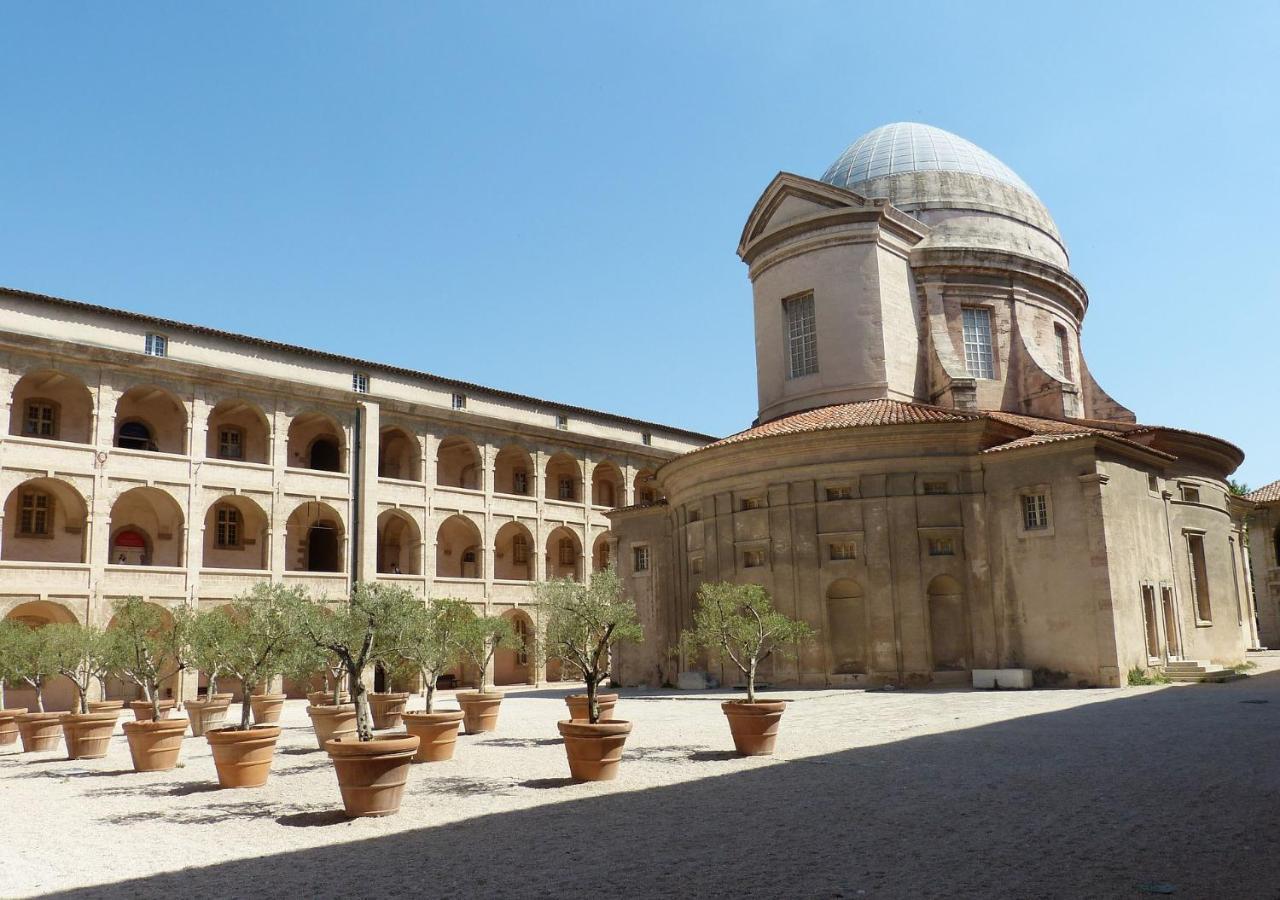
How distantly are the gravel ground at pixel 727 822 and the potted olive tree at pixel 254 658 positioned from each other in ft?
1.32

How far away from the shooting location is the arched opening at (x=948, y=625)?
25.5m

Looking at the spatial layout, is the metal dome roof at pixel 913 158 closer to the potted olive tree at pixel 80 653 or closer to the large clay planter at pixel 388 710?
the large clay planter at pixel 388 710

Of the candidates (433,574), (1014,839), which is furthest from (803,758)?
(433,574)

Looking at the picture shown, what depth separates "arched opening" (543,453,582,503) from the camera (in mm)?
44438

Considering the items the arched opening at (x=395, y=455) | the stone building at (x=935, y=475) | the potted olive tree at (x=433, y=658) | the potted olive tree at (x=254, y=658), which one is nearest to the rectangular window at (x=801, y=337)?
the stone building at (x=935, y=475)

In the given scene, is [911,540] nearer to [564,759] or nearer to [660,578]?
[660,578]

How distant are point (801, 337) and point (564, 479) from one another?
654 inches

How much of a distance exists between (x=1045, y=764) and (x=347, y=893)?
333 inches

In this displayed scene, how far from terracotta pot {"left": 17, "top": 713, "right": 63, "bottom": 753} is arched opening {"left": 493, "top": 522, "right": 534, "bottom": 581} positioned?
24.2 m

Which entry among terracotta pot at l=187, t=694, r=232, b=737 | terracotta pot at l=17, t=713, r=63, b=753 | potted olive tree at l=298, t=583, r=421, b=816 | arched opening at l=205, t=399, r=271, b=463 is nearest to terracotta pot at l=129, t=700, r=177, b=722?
terracotta pot at l=187, t=694, r=232, b=737

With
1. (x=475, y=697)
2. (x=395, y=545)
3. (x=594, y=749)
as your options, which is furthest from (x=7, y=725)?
(x=395, y=545)

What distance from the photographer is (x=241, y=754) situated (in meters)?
12.2

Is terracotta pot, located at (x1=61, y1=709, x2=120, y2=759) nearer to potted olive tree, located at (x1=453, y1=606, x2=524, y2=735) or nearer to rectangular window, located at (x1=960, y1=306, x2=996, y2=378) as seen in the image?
potted olive tree, located at (x1=453, y1=606, x2=524, y2=735)

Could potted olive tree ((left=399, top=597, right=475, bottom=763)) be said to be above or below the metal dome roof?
below
